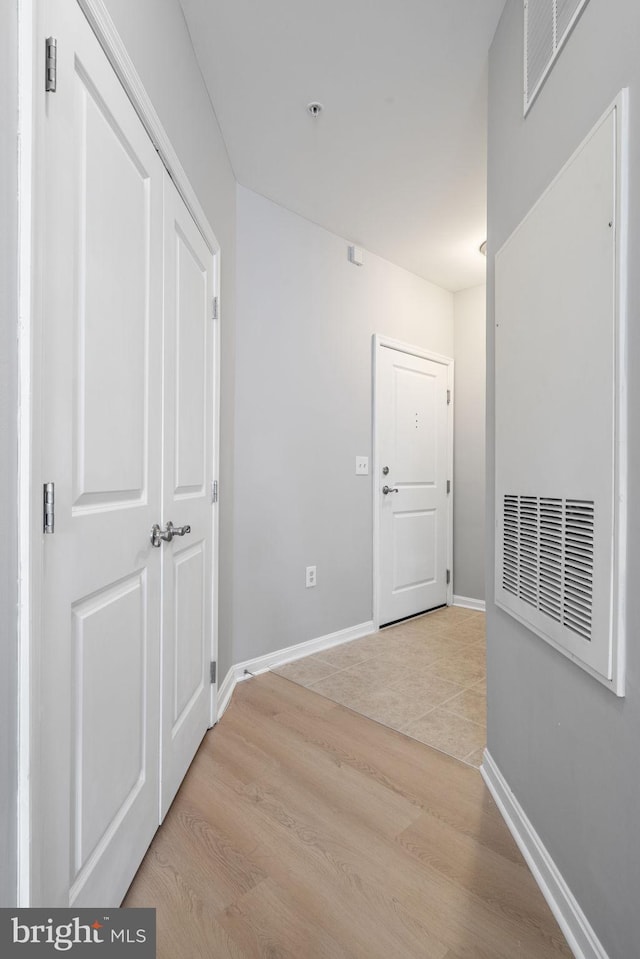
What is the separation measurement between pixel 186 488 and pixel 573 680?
1.27m

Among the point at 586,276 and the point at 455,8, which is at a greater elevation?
the point at 455,8

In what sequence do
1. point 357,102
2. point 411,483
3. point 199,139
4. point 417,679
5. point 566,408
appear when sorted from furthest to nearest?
1. point 411,483
2. point 417,679
3. point 357,102
4. point 199,139
5. point 566,408

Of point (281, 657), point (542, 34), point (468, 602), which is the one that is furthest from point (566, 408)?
point (468, 602)

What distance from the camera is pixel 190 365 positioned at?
5.77 feet

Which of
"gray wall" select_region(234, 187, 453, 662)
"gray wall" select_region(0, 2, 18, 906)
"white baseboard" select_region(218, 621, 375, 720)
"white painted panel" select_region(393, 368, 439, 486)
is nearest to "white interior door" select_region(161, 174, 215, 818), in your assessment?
"white baseboard" select_region(218, 621, 375, 720)

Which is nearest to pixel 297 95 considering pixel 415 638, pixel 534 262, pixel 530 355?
pixel 534 262

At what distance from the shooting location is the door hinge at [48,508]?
2.82ft

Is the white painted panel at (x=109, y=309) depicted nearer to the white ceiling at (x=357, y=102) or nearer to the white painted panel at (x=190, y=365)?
the white painted panel at (x=190, y=365)

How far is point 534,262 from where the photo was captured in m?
1.36

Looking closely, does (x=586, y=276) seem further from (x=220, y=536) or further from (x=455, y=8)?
(x=220, y=536)

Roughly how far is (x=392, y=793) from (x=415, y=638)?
1.68 meters

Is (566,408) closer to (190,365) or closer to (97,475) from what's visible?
(97,475)

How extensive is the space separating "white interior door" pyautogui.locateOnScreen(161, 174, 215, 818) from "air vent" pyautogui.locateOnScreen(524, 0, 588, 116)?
1.06 m

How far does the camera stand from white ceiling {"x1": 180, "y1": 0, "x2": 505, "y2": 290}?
1.68 metres
